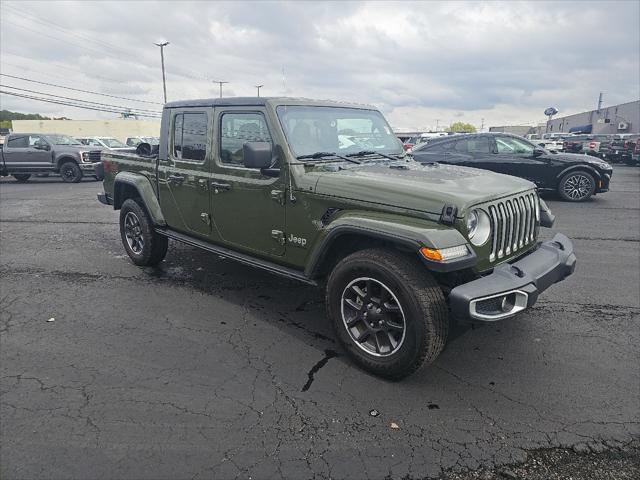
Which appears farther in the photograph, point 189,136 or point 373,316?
point 189,136

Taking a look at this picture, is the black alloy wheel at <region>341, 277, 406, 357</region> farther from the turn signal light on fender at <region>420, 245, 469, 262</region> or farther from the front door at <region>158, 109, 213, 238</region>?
the front door at <region>158, 109, 213, 238</region>

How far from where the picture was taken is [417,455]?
7.93 ft

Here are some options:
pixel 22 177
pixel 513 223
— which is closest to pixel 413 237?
pixel 513 223

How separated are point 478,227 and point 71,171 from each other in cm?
1691

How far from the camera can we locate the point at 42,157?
16094 mm

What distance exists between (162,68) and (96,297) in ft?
137

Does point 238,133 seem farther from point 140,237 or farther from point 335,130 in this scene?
point 140,237

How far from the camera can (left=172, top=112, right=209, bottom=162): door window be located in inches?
174

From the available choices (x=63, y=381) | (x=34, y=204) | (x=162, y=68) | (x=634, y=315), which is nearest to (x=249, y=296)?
(x=63, y=381)

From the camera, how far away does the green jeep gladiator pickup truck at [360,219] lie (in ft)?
9.35

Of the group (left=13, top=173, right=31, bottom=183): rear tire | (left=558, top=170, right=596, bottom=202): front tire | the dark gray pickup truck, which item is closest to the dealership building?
(left=558, top=170, right=596, bottom=202): front tire

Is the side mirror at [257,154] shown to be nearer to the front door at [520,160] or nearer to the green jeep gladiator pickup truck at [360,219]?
the green jeep gladiator pickup truck at [360,219]

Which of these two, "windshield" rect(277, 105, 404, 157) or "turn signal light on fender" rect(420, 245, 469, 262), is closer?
"turn signal light on fender" rect(420, 245, 469, 262)

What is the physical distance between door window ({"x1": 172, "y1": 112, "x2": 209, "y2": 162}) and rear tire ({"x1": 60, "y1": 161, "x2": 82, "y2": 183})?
13.6m
